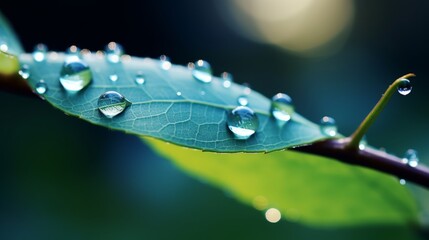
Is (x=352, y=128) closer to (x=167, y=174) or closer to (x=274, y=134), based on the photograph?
(x=167, y=174)

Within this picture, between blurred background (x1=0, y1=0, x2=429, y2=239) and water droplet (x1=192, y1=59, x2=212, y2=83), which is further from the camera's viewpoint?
blurred background (x1=0, y1=0, x2=429, y2=239)

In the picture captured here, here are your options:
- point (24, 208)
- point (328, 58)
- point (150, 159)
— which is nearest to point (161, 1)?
point (328, 58)

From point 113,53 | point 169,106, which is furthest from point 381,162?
point 113,53

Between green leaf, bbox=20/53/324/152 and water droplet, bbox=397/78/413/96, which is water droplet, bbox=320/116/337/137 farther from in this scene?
water droplet, bbox=397/78/413/96

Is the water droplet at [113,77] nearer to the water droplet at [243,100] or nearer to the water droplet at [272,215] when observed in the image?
the water droplet at [243,100]

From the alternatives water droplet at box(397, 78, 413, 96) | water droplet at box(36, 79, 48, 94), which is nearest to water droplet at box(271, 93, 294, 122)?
water droplet at box(397, 78, 413, 96)

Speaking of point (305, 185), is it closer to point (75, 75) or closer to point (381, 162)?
point (381, 162)

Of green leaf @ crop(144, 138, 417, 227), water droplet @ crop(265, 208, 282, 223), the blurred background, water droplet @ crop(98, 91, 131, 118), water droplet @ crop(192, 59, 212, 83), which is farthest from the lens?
the blurred background
